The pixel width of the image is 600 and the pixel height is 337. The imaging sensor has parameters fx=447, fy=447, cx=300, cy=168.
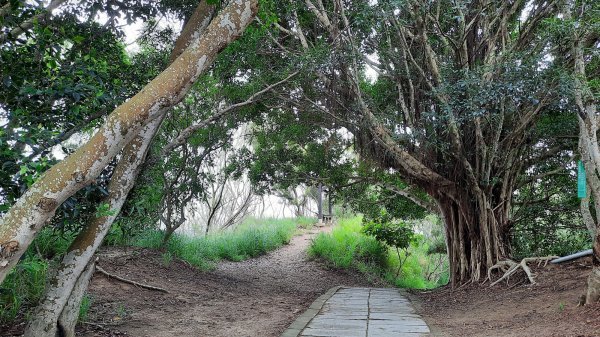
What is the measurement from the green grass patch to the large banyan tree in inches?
157

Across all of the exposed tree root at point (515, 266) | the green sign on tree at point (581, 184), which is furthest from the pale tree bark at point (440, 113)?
the green sign on tree at point (581, 184)

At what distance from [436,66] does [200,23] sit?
4.06 metres

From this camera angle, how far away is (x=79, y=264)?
3.83 m

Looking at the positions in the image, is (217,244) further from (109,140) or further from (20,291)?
(109,140)

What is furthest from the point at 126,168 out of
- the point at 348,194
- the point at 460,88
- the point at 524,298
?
the point at 348,194

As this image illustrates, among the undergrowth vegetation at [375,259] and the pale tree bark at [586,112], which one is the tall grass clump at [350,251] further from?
the pale tree bark at [586,112]

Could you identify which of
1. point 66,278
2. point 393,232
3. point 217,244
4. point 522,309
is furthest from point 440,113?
point 217,244

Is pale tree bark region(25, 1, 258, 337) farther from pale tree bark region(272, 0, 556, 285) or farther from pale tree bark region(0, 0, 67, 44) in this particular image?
pale tree bark region(272, 0, 556, 285)

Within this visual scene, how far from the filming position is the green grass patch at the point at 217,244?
9.50 meters

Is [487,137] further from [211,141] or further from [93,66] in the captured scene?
[93,66]

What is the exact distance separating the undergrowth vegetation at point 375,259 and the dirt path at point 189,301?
2.74m

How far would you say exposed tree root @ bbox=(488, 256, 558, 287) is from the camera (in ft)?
20.9

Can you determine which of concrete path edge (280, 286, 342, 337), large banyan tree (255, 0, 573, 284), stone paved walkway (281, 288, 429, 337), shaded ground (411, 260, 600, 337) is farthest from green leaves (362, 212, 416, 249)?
concrete path edge (280, 286, 342, 337)

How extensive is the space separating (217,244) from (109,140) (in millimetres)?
9691
